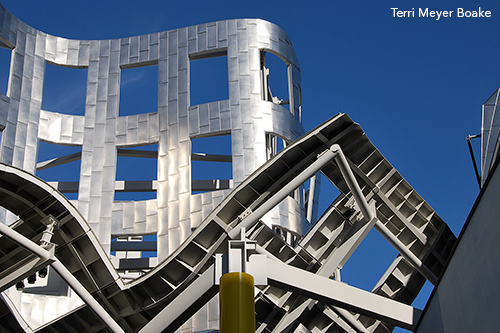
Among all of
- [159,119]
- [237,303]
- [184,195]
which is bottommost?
[237,303]

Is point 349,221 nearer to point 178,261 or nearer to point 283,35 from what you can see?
point 178,261

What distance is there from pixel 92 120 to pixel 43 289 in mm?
9852

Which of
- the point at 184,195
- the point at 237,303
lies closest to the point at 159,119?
the point at 184,195

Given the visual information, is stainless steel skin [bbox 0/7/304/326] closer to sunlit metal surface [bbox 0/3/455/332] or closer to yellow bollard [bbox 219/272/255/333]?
sunlit metal surface [bbox 0/3/455/332]

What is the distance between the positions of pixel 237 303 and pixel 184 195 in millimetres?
15370

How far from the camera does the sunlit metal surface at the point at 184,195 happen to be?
18031 millimetres

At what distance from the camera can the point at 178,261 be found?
59.1 feet

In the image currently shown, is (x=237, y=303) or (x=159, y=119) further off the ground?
(x=159, y=119)

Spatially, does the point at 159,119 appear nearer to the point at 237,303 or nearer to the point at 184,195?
the point at 184,195

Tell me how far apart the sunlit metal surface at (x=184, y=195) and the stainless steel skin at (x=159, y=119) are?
70 millimetres

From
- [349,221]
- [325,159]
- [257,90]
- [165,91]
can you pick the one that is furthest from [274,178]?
[165,91]

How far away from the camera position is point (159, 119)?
29.8 metres

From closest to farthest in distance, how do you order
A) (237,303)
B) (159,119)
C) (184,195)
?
(237,303)
(184,195)
(159,119)

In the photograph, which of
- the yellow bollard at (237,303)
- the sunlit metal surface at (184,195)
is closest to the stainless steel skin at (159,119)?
the sunlit metal surface at (184,195)
